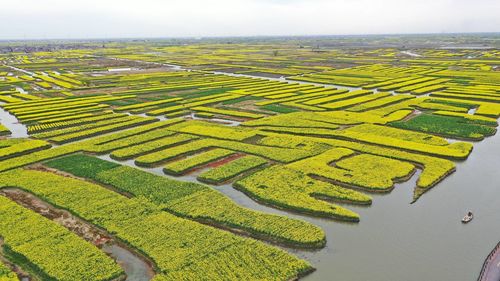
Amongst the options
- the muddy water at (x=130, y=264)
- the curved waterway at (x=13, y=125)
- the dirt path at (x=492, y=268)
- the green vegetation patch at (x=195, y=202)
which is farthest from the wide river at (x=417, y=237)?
the curved waterway at (x=13, y=125)

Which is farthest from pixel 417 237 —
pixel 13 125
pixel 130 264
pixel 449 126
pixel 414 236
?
pixel 13 125

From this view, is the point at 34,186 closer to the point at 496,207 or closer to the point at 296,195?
the point at 296,195

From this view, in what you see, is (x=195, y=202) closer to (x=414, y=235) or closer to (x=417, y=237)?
(x=414, y=235)

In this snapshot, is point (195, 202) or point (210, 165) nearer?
point (195, 202)

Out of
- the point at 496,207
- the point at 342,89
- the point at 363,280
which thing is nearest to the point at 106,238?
the point at 363,280

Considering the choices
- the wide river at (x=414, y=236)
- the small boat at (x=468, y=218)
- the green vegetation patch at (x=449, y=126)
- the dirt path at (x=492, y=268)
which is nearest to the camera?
the dirt path at (x=492, y=268)

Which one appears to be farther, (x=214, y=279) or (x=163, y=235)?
(x=163, y=235)

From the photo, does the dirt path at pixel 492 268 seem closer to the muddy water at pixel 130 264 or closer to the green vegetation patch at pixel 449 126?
the muddy water at pixel 130 264

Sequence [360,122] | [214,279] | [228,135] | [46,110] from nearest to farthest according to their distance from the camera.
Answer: [214,279] < [228,135] < [360,122] < [46,110]

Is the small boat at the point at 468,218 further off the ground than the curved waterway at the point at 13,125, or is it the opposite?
the curved waterway at the point at 13,125

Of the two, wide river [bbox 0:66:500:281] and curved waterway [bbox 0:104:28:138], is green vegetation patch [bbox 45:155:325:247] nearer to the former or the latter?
wide river [bbox 0:66:500:281]

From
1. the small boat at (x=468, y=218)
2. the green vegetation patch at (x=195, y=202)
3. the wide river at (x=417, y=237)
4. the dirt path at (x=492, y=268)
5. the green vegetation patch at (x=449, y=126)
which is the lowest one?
the wide river at (x=417, y=237)
